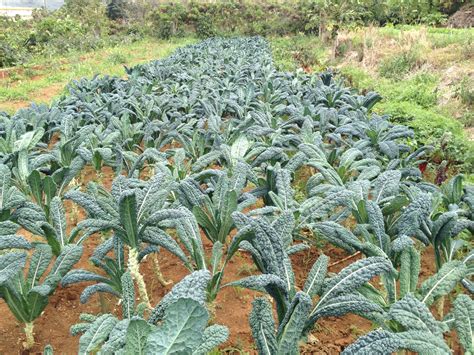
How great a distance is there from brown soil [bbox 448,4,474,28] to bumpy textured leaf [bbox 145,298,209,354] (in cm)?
3116

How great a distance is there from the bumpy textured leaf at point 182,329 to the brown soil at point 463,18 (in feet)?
102

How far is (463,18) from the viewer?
27.3 meters

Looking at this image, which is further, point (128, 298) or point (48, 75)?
point (48, 75)

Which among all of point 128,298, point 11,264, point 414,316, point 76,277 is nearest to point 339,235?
point 414,316

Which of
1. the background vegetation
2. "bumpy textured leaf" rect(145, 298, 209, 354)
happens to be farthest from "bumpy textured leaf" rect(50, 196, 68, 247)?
the background vegetation

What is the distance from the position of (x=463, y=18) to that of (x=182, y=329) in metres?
32.3

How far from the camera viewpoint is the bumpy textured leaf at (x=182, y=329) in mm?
1050

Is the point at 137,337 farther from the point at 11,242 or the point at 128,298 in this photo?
the point at 11,242

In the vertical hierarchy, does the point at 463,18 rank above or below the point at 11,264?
above

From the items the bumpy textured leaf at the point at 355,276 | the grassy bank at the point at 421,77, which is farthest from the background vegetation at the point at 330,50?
the bumpy textured leaf at the point at 355,276

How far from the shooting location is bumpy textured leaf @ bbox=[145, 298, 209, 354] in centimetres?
105

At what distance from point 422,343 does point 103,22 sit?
134 feet

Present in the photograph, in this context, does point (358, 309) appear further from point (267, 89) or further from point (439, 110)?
point (439, 110)

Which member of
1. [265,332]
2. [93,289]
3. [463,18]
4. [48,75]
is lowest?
[48,75]
